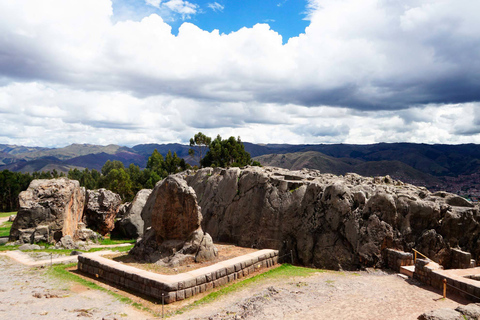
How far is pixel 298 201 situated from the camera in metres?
21.6

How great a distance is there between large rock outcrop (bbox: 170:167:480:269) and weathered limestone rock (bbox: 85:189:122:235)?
1933cm

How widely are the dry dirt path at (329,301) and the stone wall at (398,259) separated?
116cm

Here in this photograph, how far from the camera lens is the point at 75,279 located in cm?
1725

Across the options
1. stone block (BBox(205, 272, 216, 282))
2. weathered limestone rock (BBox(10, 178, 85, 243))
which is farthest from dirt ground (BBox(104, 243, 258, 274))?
weathered limestone rock (BBox(10, 178, 85, 243))

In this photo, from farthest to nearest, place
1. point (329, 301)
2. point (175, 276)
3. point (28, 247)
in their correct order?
1. point (28, 247)
2. point (175, 276)
3. point (329, 301)

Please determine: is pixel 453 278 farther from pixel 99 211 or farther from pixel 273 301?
pixel 99 211

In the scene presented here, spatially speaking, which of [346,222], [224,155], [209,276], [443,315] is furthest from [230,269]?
[224,155]

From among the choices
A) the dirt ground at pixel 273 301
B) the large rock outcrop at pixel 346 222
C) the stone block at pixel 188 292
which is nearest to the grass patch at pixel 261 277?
the dirt ground at pixel 273 301

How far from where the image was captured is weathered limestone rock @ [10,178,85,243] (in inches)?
1017

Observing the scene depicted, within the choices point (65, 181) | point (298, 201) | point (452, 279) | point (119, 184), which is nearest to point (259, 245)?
point (298, 201)

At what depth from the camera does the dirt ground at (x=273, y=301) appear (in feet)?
40.0

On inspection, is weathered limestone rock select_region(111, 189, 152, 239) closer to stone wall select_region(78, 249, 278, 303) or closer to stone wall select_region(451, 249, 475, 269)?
stone wall select_region(78, 249, 278, 303)

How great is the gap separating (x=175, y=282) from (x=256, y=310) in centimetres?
395

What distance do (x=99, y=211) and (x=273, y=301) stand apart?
97.7 ft
